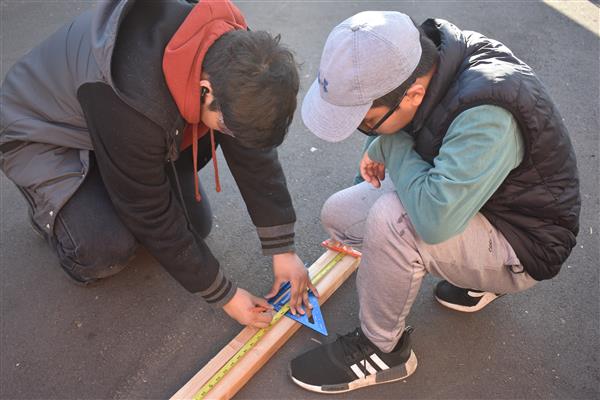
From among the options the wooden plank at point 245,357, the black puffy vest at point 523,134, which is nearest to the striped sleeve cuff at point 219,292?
the wooden plank at point 245,357

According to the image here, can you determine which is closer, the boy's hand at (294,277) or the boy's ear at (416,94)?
the boy's ear at (416,94)

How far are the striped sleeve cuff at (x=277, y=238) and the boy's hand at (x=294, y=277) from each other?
0.03 metres

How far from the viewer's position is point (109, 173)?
182 cm

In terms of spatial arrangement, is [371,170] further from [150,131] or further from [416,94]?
[150,131]

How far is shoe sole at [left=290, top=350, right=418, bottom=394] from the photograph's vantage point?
2.03 meters

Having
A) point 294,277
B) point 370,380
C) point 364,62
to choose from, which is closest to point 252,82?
point 364,62

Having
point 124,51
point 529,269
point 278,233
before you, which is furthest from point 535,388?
point 124,51

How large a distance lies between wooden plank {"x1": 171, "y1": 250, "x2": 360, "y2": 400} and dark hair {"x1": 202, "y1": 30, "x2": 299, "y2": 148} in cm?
89

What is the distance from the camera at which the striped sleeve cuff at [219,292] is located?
198cm

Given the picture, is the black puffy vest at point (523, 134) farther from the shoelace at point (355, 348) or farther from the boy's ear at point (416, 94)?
the shoelace at point (355, 348)

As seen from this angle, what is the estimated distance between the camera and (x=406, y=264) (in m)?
1.81

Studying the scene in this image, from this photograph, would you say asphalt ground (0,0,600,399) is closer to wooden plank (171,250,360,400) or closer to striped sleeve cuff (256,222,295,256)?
wooden plank (171,250,360,400)

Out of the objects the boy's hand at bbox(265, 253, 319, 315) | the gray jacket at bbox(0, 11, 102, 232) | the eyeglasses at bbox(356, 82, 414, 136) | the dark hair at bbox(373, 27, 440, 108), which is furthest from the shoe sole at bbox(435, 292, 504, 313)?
the gray jacket at bbox(0, 11, 102, 232)

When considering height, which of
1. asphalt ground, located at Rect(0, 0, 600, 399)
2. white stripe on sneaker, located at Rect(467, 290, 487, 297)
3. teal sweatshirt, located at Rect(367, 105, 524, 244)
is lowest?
asphalt ground, located at Rect(0, 0, 600, 399)
